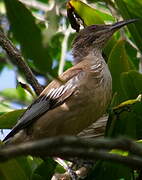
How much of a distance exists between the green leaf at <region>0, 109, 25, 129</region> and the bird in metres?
0.04

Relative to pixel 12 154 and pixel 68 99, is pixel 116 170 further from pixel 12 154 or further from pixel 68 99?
pixel 12 154

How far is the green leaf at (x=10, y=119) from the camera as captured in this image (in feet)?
12.3

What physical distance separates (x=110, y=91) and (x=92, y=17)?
719mm

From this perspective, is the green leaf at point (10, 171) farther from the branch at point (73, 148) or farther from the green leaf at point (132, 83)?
the branch at point (73, 148)

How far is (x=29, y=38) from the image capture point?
128 cm

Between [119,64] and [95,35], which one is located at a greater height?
[95,35]

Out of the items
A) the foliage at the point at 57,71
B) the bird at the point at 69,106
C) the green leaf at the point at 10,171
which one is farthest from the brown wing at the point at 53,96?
the green leaf at the point at 10,171

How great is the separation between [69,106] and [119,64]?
707 mm

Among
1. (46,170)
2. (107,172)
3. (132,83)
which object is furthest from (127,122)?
(46,170)

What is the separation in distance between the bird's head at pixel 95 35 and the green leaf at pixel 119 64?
56cm

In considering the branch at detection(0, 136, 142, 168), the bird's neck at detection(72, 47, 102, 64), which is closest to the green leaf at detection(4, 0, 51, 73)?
the branch at detection(0, 136, 142, 168)

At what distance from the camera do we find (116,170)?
300 centimetres

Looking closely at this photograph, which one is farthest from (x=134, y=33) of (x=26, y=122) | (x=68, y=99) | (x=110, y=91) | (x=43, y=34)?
(x=43, y=34)

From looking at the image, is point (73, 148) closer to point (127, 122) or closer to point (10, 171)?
point (10, 171)
